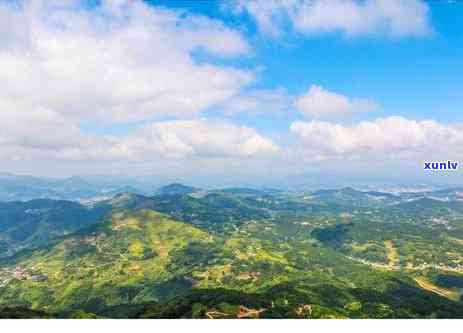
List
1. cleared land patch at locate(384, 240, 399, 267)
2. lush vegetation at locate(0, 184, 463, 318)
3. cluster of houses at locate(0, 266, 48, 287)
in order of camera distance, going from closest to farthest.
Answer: lush vegetation at locate(0, 184, 463, 318), cluster of houses at locate(0, 266, 48, 287), cleared land patch at locate(384, 240, 399, 267)

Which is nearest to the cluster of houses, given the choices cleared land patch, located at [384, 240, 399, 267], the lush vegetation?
the lush vegetation

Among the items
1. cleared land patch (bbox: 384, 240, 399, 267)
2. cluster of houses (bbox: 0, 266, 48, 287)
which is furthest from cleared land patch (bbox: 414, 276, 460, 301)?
cluster of houses (bbox: 0, 266, 48, 287)

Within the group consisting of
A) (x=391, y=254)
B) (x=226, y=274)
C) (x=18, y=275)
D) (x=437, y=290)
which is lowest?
(x=18, y=275)

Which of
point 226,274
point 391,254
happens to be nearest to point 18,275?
point 226,274

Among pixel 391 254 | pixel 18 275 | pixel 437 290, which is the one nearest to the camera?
pixel 437 290

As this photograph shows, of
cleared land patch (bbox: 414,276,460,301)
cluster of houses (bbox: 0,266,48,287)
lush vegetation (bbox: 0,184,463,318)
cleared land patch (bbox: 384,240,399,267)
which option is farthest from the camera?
cleared land patch (bbox: 384,240,399,267)

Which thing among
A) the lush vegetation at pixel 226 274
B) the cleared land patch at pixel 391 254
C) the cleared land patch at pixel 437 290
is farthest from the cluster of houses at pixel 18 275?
the cleared land patch at pixel 391 254

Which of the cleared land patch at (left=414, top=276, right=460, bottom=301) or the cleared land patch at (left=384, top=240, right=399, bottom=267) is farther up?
the cleared land patch at (left=414, top=276, right=460, bottom=301)

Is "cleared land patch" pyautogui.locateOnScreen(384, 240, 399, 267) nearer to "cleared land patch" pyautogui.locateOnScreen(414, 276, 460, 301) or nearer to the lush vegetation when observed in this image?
the lush vegetation

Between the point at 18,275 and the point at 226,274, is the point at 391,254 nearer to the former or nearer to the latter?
the point at 226,274

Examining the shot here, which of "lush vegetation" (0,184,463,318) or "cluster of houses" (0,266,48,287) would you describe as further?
"cluster of houses" (0,266,48,287)
